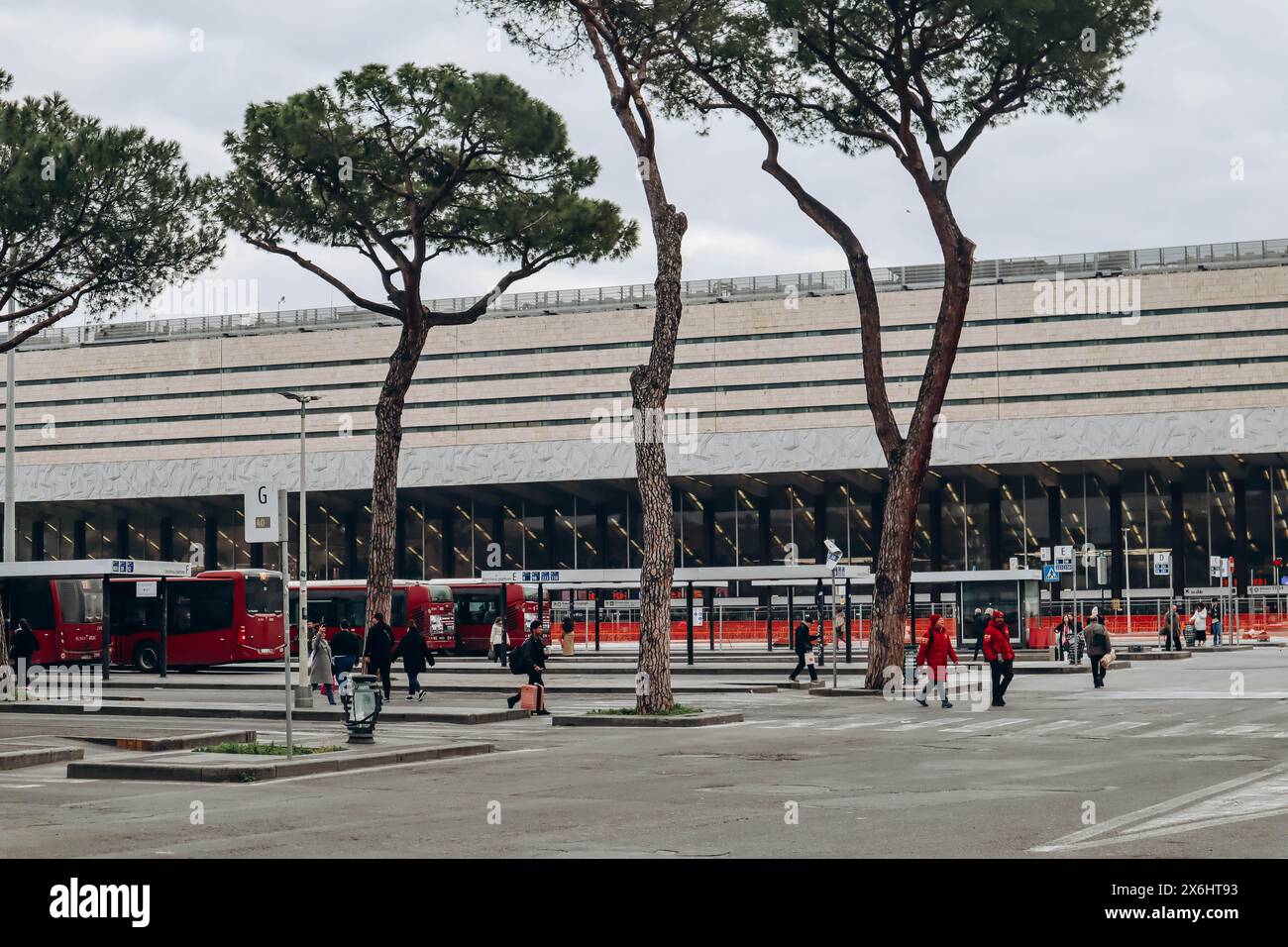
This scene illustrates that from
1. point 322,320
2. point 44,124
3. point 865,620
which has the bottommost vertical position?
point 865,620

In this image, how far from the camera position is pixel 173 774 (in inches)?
633

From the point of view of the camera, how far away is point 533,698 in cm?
2572

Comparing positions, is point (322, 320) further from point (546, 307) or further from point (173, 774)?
point (173, 774)

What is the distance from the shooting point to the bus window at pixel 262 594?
45.0 metres

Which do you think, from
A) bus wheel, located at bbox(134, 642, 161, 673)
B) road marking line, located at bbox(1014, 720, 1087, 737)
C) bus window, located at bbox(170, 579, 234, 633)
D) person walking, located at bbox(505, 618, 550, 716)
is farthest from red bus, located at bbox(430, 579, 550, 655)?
road marking line, located at bbox(1014, 720, 1087, 737)

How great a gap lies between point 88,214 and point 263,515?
14.2 meters

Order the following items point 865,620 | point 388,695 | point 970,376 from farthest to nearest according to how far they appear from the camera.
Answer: point 970,376
point 865,620
point 388,695

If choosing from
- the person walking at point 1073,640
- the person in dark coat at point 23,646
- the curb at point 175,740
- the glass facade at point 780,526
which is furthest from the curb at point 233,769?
the glass facade at point 780,526

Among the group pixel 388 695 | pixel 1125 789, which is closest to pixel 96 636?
pixel 388 695

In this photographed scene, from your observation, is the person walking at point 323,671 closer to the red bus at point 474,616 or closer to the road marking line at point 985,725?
the road marking line at point 985,725

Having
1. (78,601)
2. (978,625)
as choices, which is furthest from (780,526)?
(78,601)

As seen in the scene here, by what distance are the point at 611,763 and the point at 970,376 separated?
243 feet

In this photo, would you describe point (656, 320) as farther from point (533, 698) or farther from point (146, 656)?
point (146, 656)

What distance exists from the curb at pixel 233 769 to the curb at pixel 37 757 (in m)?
1.35
